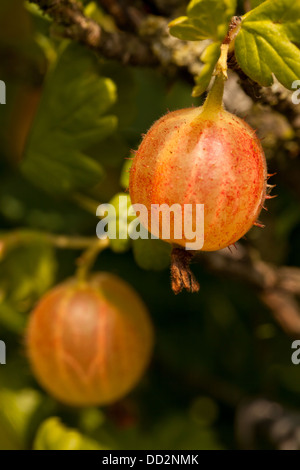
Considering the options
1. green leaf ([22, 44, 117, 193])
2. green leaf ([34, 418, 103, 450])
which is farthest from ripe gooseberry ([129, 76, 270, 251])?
green leaf ([34, 418, 103, 450])

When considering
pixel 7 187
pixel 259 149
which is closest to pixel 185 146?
pixel 259 149

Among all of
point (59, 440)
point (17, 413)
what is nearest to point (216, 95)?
point (59, 440)

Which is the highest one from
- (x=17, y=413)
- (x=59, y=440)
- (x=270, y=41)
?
(x=270, y=41)

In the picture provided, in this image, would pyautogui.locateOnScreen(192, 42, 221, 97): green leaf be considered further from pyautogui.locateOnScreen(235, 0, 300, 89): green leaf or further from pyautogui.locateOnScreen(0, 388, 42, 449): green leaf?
pyautogui.locateOnScreen(0, 388, 42, 449): green leaf

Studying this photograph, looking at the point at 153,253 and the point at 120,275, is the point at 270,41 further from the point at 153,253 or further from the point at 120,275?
the point at 120,275

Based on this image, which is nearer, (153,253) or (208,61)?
(208,61)

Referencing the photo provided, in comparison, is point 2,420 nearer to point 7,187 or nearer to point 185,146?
point 7,187
